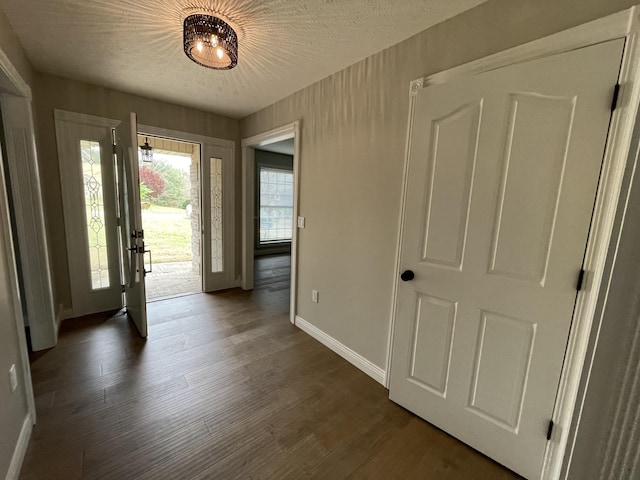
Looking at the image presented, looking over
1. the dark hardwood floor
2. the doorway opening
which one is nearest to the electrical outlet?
the dark hardwood floor

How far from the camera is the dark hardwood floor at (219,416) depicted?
56.0 inches

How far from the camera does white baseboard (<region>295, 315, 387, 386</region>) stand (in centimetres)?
214

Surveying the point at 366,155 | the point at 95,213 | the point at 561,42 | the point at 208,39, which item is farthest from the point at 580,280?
the point at 95,213

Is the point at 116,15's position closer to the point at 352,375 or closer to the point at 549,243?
the point at 549,243

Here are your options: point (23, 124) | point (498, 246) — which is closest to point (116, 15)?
point (23, 124)

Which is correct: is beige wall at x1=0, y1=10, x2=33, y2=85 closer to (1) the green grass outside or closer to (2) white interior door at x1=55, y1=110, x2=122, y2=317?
(2) white interior door at x1=55, y1=110, x2=122, y2=317

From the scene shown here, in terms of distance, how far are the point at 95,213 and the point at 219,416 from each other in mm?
2661

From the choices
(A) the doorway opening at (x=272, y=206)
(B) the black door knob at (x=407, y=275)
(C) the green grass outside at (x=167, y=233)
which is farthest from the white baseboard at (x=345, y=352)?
(C) the green grass outside at (x=167, y=233)

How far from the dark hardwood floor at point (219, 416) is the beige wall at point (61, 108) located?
2.76ft

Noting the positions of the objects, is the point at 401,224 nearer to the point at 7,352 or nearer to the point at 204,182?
the point at 7,352

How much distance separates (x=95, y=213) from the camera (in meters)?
3.01

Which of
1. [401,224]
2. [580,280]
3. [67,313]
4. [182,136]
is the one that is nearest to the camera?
[580,280]

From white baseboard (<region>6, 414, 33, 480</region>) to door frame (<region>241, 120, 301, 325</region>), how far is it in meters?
2.02

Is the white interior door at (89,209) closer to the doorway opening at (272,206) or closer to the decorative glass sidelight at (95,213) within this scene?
the decorative glass sidelight at (95,213)
